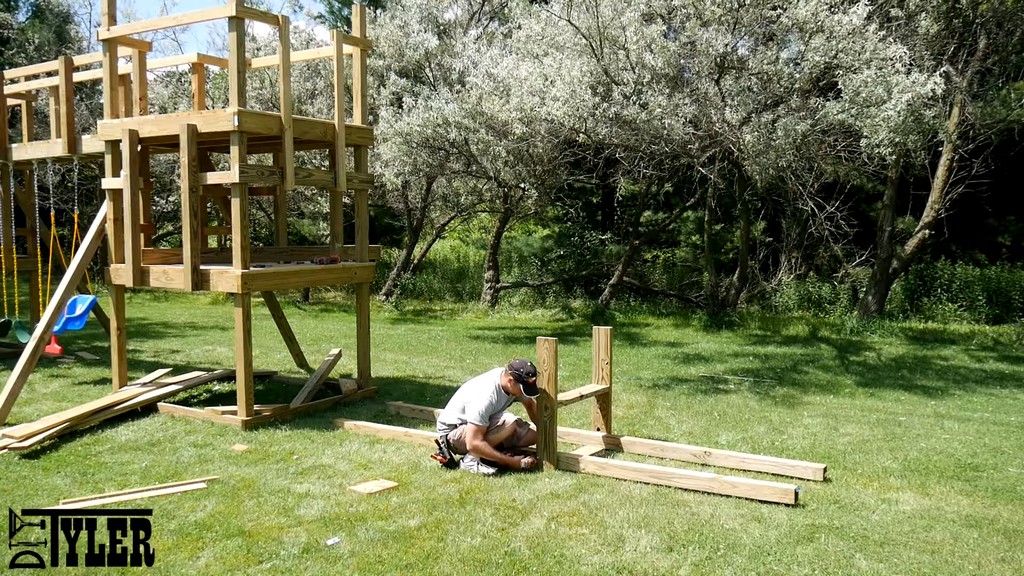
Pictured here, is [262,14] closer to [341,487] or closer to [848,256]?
[341,487]

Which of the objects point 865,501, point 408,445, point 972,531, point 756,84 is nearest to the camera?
point 972,531

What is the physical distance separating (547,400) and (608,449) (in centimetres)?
123

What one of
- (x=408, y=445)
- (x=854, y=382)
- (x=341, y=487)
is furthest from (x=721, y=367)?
(x=341, y=487)

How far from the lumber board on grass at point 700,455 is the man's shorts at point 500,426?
83 cm

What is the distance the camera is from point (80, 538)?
536cm

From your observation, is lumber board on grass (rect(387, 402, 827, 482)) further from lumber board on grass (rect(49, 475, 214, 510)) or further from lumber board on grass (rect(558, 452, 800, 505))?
lumber board on grass (rect(49, 475, 214, 510))

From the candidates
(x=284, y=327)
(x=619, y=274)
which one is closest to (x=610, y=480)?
(x=284, y=327)

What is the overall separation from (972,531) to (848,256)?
1500 cm

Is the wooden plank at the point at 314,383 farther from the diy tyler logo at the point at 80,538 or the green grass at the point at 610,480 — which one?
the diy tyler logo at the point at 80,538

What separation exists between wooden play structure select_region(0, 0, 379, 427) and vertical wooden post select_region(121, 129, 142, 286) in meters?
0.01

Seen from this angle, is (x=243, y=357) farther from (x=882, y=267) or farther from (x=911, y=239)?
(x=911, y=239)

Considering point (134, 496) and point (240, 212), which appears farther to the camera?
point (240, 212)

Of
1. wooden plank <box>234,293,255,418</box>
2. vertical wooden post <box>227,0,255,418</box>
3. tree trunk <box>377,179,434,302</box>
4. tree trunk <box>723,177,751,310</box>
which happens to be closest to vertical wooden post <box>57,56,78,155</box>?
vertical wooden post <box>227,0,255,418</box>

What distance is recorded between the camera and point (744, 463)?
696cm
